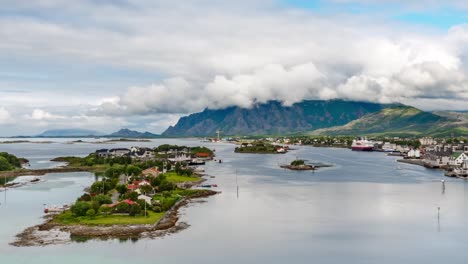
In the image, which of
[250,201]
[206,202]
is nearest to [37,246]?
[206,202]

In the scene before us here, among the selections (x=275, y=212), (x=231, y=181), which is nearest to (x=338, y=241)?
(x=275, y=212)

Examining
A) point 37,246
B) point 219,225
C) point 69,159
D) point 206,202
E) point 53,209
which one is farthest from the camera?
point 69,159

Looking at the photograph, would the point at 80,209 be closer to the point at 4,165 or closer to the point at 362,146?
the point at 4,165

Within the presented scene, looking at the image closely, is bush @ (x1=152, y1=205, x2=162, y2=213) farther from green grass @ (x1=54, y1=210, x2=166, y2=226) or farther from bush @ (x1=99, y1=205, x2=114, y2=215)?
bush @ (x1=99, y1=205, x2=114, y2=215)

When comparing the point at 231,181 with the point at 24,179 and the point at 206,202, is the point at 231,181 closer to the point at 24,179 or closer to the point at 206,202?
the point at 206,202

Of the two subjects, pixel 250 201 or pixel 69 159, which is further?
pixel 69 159

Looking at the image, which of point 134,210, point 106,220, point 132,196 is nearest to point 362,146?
point 132,196

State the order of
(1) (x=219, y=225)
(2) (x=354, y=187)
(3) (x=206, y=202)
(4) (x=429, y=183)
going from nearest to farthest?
(1) (x=219, y=225), (3) (x=206, y=202), (2) (x=354, y=187), (4) (x=429, y=183)
